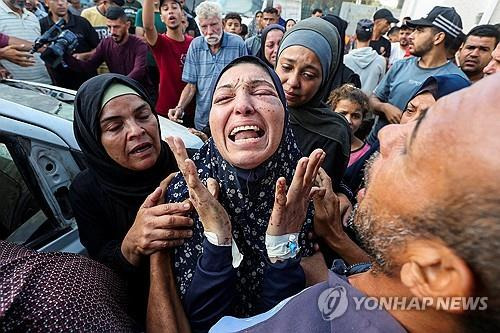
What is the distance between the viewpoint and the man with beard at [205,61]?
4055 millimetres

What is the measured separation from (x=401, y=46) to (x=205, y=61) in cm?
498

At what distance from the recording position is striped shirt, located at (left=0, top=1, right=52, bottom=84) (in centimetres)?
417

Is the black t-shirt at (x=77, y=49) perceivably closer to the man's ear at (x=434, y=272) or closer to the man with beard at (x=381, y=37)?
the man's ear at (x=434, y=272)

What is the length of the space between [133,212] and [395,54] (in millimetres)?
7269

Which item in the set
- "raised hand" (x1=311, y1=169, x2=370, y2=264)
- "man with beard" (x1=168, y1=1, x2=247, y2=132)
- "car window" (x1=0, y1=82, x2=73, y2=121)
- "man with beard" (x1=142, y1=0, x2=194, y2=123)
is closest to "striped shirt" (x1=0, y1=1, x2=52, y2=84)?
"man with beard" (x1=142, y1=0, x2=194, y2=123)

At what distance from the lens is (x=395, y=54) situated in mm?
7398

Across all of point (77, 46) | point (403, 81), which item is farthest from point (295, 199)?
point (77, 46)

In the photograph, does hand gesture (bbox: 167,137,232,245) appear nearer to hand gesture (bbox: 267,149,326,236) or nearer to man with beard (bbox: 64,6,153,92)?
hand gesture (bbox: 267,149,326,236)

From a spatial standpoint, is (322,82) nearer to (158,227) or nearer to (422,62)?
(158,227)

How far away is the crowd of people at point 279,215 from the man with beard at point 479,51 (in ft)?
2.66

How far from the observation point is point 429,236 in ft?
2.47

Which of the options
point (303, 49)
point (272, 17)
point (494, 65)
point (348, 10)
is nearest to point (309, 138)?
point (303, 49)

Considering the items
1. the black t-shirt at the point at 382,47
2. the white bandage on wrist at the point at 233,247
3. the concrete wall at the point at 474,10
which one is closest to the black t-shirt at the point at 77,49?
the white bandage on wrist at the point at 233,247

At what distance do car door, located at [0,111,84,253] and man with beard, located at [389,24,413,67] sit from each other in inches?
255
